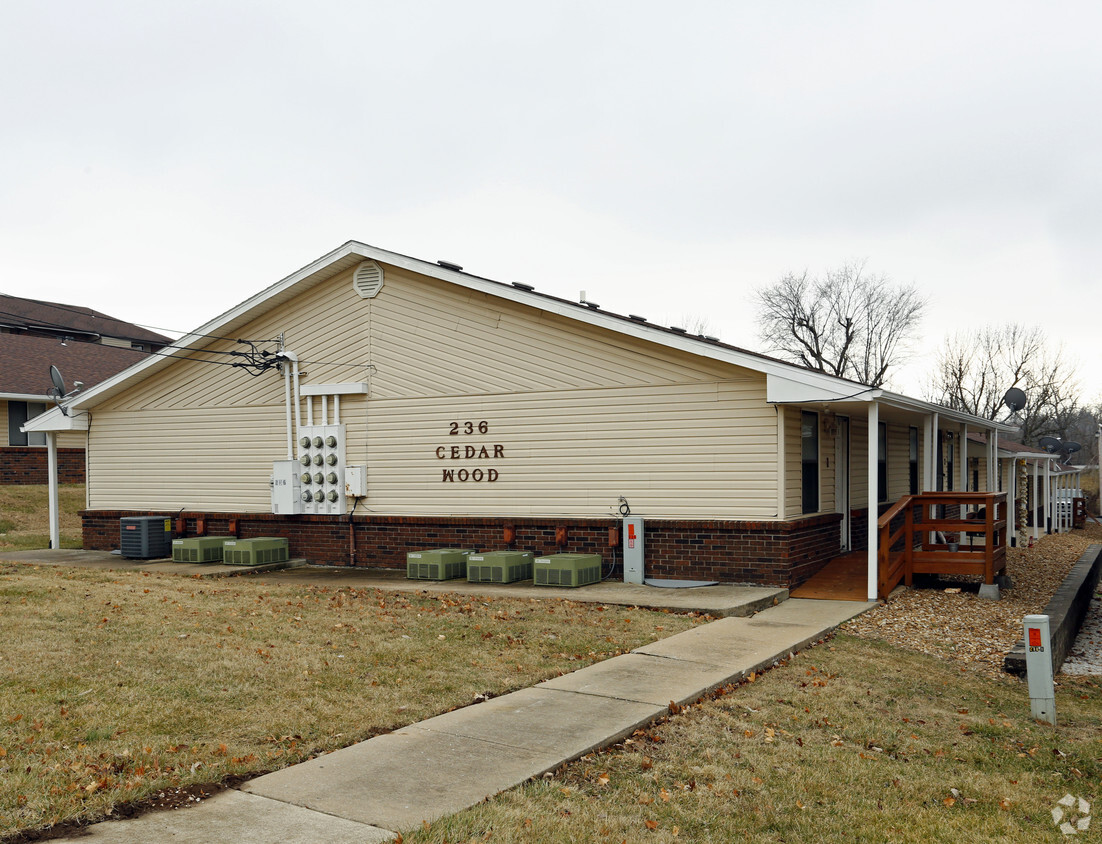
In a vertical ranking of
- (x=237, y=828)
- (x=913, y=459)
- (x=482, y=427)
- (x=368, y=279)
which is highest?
(x=368, y=279)

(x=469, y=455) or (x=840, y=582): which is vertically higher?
(x=469, y=455)

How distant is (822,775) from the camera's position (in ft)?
18.0

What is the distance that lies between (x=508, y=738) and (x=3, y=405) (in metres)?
26.3

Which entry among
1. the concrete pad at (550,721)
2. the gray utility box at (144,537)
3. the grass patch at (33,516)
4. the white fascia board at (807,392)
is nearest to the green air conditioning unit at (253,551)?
the gray utility box at (144,537)

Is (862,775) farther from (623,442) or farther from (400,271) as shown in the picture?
(400,271)

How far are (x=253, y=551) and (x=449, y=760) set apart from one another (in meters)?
10.9

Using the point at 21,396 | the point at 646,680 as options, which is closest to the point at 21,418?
the point at 21,396

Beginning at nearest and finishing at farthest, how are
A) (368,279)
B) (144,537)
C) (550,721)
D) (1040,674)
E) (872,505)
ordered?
(550,721) → (1040,674) → (872,505) → (368,279) → (144,537)

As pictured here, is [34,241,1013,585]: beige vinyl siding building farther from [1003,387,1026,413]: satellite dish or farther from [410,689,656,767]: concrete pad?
[1003,387,1026,413]: satellite dish

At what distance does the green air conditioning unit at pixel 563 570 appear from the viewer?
12922 millimetres

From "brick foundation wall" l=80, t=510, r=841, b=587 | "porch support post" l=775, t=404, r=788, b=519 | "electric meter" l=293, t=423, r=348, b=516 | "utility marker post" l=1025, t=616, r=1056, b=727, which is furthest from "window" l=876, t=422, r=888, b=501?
"utility marker post" l=1025, t=616, r=1056, b=727

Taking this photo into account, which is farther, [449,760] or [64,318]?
[64,318]

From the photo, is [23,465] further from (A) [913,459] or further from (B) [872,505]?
(B) [872,505]

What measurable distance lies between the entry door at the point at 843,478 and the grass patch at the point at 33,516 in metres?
15.7
